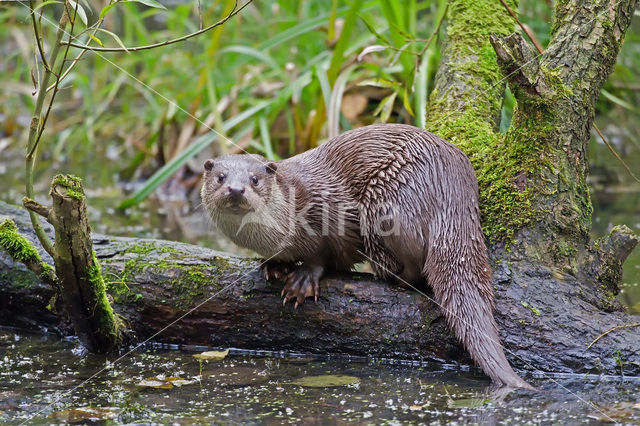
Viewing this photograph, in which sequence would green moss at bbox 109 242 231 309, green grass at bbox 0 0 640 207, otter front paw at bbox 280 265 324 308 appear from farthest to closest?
1. green grass at bbox 0 0 640 207
2. green moss at bbox 109 242 231 309
3. otter front paw at bbox 280 265 324 308

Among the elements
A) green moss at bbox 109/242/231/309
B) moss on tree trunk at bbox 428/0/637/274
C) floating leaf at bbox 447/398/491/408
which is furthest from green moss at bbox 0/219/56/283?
moss on tree trunk at bbox 428/0/637/274

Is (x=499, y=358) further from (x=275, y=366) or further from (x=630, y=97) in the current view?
(x=630, y=97)

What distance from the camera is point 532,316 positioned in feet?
9.46

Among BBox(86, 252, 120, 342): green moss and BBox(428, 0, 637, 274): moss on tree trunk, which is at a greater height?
BBox(428, 0, 637, 274): moss on tree trunk

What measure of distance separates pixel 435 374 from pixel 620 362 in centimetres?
67

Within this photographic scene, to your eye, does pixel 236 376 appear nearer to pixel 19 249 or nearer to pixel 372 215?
pixel 372 215

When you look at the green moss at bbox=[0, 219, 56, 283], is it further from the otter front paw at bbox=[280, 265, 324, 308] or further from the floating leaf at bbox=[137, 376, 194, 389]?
the otter front paw at bbox=[280, 265, 324, 308]

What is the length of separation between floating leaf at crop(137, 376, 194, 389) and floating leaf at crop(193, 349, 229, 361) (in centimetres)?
26

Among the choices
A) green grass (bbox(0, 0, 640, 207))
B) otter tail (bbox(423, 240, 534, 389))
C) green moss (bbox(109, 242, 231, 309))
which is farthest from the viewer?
green grass (bbox(0, 0, 640, 207))

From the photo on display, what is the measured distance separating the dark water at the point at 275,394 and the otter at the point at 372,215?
25cm

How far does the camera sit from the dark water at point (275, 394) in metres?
2.49

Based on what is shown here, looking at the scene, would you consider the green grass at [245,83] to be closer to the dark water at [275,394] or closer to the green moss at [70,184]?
the dark water at [275,394]

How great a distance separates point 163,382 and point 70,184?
2.71 ft

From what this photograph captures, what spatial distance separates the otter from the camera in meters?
2.97
